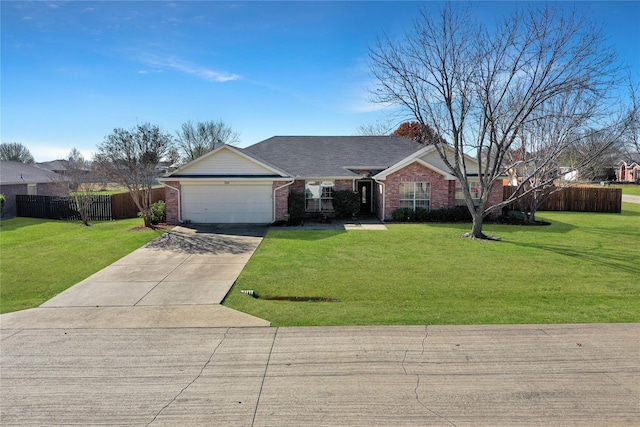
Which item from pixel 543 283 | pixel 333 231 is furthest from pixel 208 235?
pixel 543 283

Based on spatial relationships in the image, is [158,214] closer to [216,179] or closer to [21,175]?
[216,179]

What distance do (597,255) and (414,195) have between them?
966 cm

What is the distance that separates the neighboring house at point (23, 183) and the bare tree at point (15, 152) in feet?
97.0

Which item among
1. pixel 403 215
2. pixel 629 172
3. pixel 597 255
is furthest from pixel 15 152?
pixel 629 172

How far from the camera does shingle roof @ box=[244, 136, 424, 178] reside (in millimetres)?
23219

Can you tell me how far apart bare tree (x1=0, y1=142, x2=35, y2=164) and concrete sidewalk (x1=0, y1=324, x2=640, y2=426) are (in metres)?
60.2

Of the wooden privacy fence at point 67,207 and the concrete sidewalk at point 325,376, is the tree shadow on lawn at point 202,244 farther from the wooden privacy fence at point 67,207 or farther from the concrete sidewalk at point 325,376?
Answer: the wooden privacy fence at point 67,207

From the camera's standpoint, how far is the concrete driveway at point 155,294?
766 centimetres

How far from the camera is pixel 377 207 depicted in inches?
943

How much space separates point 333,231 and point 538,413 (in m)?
13.8

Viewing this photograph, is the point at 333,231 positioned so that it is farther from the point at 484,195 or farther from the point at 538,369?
the point at 538,369

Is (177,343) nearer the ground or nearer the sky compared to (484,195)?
nearer the ground

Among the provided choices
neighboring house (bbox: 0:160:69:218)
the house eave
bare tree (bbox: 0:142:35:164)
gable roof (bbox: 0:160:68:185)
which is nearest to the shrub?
the house eave

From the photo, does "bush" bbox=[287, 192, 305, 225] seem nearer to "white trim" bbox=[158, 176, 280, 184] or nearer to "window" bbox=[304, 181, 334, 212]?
"window" bbox=[304, 181, 334, 212]
